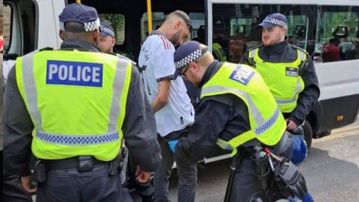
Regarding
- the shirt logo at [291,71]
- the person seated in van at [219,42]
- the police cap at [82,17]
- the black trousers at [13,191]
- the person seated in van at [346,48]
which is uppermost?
the police cap at [82,17]

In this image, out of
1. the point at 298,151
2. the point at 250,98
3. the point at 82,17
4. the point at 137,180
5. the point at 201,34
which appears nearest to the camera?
the point at 82,17

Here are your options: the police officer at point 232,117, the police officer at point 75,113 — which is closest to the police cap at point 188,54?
the police officer at point 232,117

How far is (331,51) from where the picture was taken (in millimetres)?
6391

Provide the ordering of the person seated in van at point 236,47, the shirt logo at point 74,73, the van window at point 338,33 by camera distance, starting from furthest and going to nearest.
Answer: the van window at point 338,33 → the person seated in van at point 236,47 → the shirt logo at point 74,73

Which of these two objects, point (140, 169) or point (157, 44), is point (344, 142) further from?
point (140, 169)

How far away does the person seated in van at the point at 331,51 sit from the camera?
6.31 meters

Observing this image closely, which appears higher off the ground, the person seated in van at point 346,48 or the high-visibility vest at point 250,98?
the high-visibility vest at point 250,98

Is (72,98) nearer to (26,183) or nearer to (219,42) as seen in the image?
(26,183)

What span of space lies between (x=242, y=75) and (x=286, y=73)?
4.64ft

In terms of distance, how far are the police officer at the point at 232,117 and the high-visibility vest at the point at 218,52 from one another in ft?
7.23

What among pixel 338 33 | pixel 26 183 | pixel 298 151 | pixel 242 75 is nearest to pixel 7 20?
pixel 26 183

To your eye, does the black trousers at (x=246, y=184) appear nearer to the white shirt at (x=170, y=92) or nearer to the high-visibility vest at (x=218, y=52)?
the white shirt at (x=170, y=92)

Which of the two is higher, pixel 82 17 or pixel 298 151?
pixel 82 17

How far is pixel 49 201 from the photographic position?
244 cm
